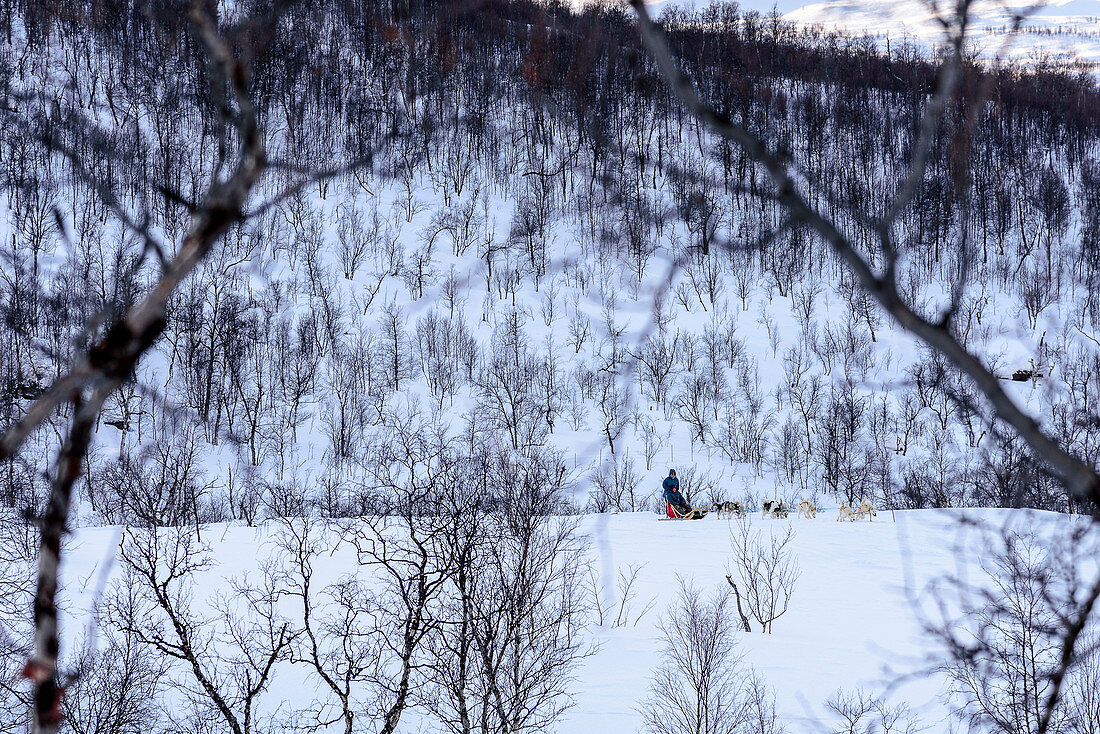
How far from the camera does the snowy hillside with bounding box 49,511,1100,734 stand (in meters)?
18.8

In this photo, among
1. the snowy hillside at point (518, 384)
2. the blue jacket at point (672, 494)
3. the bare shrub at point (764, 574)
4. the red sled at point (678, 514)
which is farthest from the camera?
the red sled at point (678, 514)

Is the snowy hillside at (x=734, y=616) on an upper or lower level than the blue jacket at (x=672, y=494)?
lower

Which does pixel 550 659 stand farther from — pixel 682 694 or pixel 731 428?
pixel 731 428

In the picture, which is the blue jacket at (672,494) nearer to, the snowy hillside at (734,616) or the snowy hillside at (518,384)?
the snowy hillside at (734,616)

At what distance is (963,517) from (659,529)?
21845 mm

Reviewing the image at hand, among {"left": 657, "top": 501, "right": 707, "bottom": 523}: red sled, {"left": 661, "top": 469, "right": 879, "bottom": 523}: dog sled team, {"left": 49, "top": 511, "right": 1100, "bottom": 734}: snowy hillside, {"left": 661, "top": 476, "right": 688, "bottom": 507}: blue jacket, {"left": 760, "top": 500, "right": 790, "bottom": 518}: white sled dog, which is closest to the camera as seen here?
{"left": 49, "top": 511, "right": 1100, "bottom": 734}: snowy hillside

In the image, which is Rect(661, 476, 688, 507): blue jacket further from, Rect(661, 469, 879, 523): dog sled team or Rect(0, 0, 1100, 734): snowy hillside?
Rect(0, 0, 1100, 734): snowy hillside

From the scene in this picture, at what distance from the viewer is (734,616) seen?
21.9m

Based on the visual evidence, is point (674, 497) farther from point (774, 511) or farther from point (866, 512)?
point (866, 512)

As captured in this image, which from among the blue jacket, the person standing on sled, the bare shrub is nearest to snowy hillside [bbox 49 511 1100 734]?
the bare shrub

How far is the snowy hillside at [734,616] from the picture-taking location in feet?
61.6

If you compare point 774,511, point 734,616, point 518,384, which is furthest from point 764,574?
point 518,384

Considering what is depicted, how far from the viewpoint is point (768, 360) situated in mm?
43750

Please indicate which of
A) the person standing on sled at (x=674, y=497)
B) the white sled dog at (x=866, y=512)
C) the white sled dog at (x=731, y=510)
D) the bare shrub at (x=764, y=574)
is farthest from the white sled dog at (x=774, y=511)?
the bare shrub at (x=764, y=574)
